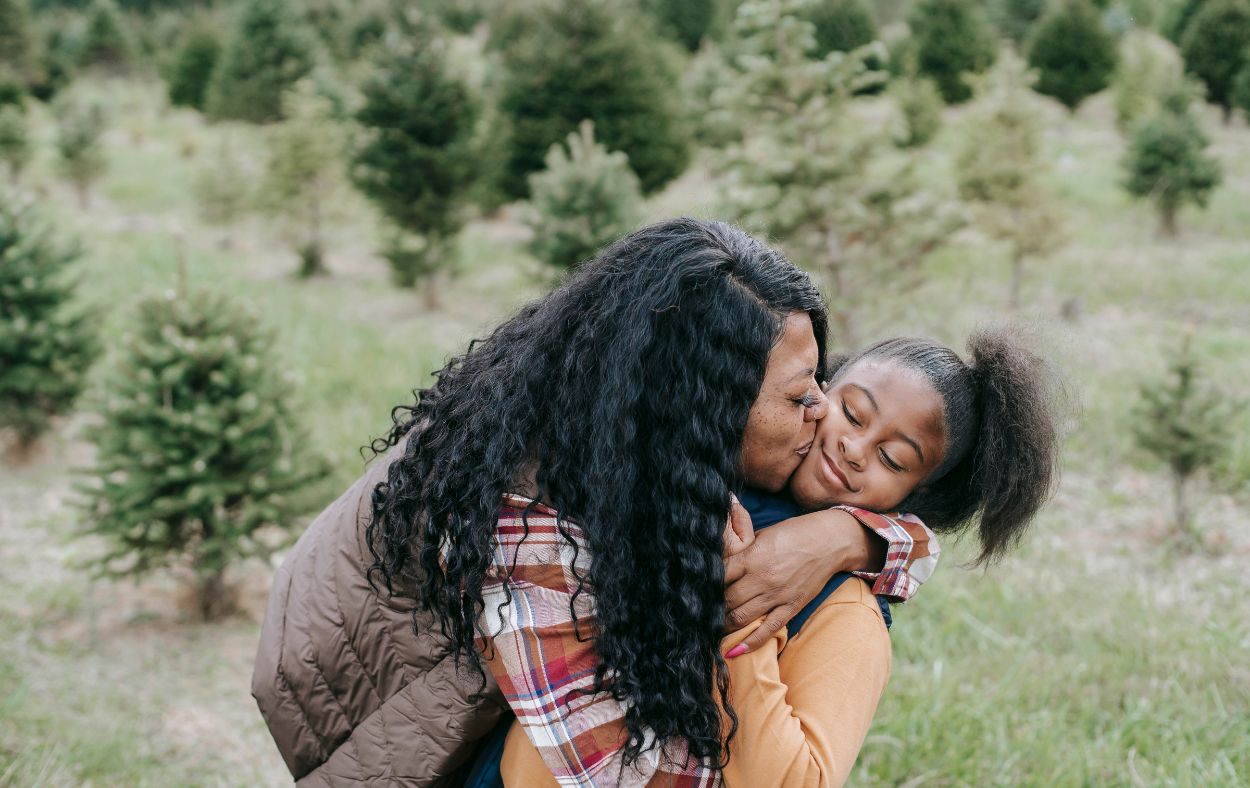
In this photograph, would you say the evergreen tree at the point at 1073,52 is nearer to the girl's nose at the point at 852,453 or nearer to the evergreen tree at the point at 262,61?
Answer: the evergreen tree at the point at 262,61

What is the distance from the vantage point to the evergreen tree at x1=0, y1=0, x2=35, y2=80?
21.8 metres

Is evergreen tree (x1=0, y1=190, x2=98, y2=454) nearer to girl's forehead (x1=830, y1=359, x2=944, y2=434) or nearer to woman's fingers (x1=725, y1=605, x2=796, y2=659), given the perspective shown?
girl's forehead (x1=830, y1=359, x2=944, y2=434)

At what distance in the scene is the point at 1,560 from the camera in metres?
5.30

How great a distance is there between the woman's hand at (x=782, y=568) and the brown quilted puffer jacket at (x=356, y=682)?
47cm

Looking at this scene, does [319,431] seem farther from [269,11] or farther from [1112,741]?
[269,11]

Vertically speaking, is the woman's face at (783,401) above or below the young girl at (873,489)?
above

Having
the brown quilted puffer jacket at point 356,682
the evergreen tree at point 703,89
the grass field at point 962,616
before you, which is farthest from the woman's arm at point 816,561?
the evergreen tree at point 703,89

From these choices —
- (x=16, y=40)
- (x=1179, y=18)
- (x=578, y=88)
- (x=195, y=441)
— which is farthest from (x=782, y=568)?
(x=16, y=40)

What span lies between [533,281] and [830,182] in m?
2.86

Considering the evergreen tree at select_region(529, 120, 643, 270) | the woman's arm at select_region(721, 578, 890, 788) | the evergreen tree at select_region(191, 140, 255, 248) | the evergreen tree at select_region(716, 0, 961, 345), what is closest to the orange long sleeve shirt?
the woman's arm at select_region(721, 578, 890, 788)

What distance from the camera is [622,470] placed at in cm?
158

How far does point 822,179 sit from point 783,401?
535cm

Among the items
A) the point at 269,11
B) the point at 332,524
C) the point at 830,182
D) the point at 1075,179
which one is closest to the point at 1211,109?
the point at 1075,179

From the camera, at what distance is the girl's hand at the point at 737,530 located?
1693 mm
